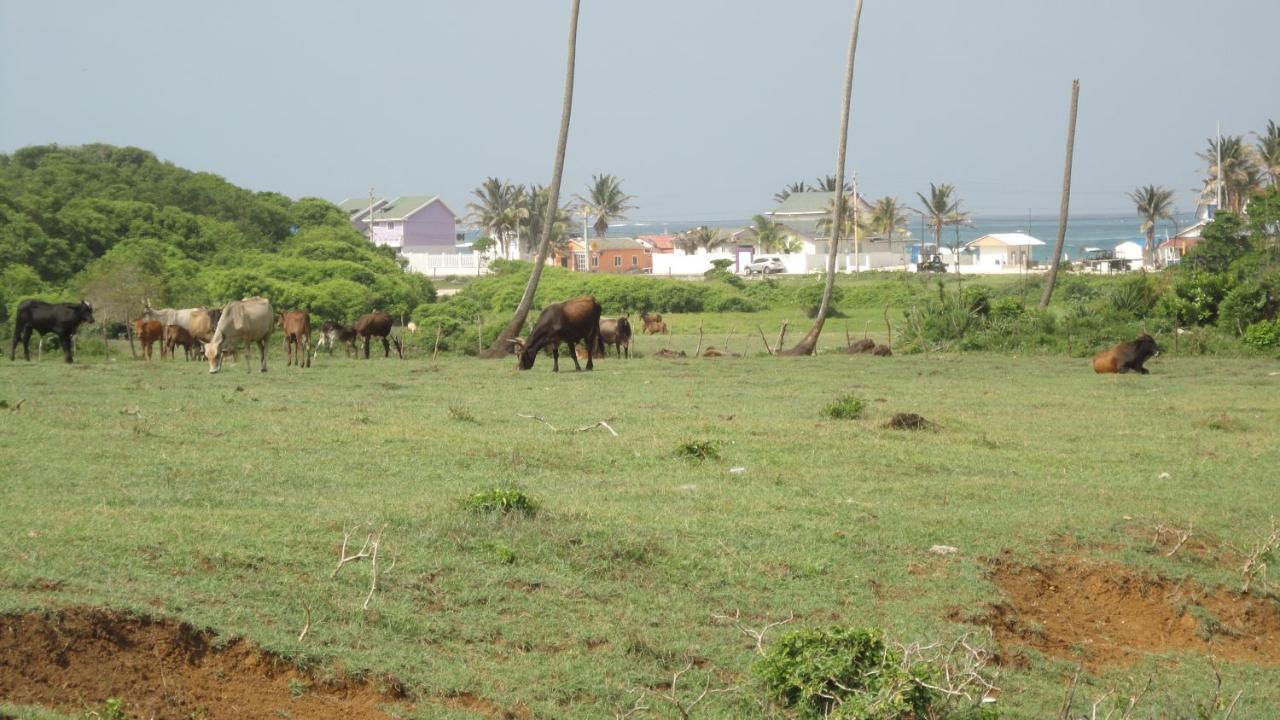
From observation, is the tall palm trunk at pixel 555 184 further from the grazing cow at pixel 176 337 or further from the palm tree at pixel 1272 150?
the palm tree at pixel 1272 150

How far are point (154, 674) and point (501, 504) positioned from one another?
3752 millimetres

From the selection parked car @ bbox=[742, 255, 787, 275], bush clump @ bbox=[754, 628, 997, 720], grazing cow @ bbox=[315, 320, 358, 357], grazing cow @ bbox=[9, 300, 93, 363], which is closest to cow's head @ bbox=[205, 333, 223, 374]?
grazing cow @ bbox=[9, 300, 93, 363]

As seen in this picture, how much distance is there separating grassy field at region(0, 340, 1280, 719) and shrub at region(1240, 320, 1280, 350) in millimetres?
11249

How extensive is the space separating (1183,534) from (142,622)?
8226 millimetres

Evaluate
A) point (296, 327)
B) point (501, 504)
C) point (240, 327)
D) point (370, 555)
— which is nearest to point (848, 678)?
point (370, 555)

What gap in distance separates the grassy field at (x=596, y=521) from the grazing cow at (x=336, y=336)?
14.1 meters

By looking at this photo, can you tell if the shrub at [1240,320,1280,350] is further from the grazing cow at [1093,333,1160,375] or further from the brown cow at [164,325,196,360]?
the brown cow at [164,325,196,360]

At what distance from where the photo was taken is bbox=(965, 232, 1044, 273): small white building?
89.1 metres

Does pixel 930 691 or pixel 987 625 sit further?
pixel 987 625

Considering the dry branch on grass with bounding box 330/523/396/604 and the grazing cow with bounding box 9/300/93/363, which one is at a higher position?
the grazing cow with bounding box 9/300/93/363

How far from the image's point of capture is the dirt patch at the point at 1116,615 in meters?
9.62

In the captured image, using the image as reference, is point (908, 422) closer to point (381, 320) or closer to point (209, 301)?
point (381, 320)

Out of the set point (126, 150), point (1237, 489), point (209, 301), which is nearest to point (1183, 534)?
point (1237, 489)

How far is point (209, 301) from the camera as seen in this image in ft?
152
